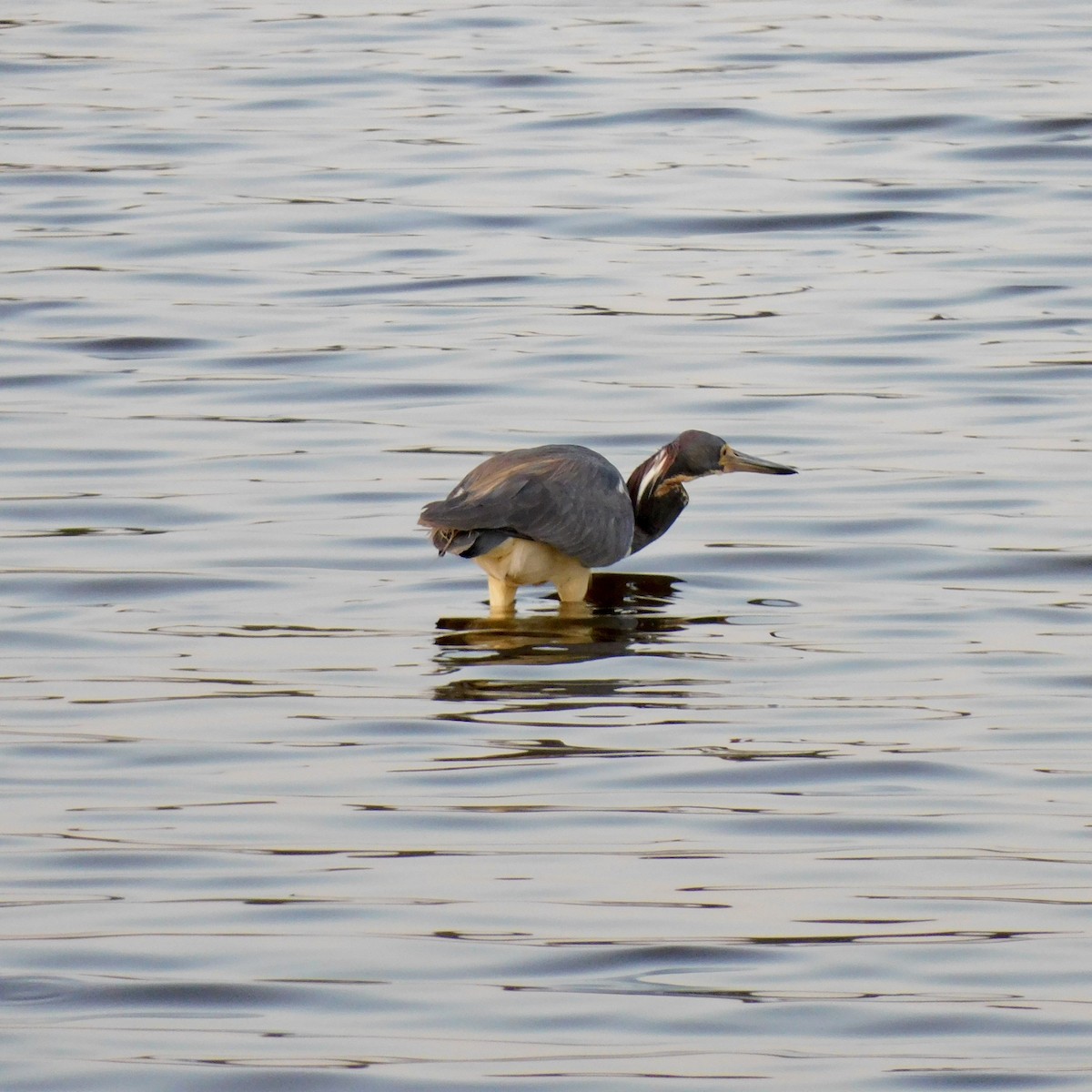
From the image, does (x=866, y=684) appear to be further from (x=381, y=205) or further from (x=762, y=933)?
(x=381, y=205)

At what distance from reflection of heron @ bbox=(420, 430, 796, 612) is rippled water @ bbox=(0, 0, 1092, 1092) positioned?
9.4 inches

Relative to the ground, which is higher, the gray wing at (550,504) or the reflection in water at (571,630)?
the gray wing at (550,504)

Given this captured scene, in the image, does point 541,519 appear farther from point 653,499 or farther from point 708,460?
point 708,460

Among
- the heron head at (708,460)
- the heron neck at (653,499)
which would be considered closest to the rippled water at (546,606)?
the heron neck at (653,499)

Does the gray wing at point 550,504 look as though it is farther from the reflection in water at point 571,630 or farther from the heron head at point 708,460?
the heron head at point 708,460

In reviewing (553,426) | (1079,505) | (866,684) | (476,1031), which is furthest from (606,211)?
(476,1031)

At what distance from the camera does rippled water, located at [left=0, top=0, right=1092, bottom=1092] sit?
520 centimetres

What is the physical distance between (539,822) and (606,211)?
9.97 metres

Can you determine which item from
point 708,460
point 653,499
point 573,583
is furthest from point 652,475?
point 573,583

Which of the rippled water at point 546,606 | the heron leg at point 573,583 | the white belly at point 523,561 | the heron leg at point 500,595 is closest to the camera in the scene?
the rippled water at point 546,606

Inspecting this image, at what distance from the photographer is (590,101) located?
63.9 feet

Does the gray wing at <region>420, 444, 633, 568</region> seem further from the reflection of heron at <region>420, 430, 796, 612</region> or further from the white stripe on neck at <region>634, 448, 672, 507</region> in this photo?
the white stripe on neck at <region>634, 448, 672, 507</region>

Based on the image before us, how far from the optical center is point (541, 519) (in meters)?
8.59

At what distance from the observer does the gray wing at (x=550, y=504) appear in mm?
8422
